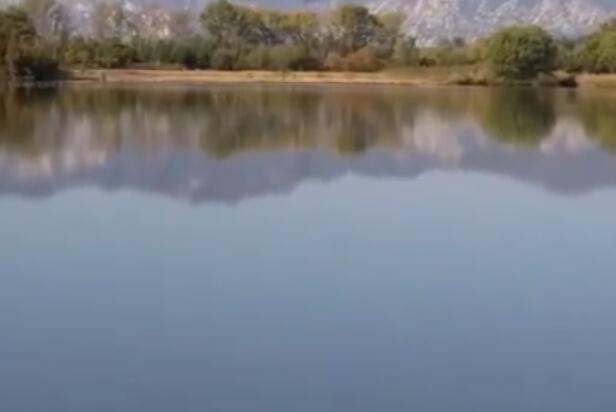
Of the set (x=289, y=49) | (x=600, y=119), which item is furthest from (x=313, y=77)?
(x=600, y=119)

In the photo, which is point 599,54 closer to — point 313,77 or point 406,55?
point 406,55

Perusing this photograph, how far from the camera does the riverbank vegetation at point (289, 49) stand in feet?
152

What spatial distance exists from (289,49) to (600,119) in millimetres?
29230

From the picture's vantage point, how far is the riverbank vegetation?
46.2 metres

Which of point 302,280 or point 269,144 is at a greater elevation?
point 302,280

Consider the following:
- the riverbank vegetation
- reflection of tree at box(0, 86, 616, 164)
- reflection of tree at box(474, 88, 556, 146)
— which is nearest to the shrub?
the riverbank vegetation

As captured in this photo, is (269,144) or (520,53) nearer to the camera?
(269,144)

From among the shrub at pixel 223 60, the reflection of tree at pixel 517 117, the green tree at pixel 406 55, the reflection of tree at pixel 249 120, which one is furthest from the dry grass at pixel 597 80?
the shrub at pixel 223 60

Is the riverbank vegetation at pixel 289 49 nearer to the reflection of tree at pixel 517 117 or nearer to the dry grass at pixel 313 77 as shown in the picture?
the dry grass at pixel 313 77

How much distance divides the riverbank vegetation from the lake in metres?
28.7

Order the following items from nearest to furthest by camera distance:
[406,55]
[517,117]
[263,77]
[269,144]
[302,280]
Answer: [302,280] → [269,144] → [517,117] → [263,77] → [406,55]

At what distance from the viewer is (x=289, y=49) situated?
52719 mm

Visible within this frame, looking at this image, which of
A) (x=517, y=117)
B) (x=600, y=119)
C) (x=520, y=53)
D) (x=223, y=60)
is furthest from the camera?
(x=223, y=60)

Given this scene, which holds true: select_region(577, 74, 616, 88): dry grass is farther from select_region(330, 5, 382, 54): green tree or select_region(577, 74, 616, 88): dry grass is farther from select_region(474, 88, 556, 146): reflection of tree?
select_region(330, 5, 382, 54): green tree
